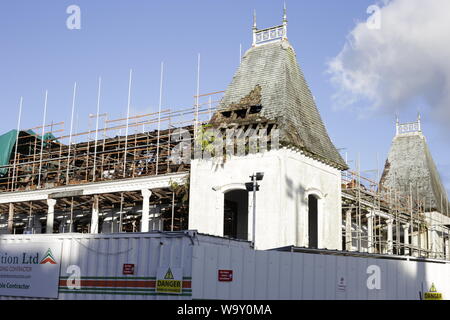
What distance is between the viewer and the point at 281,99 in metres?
32.4

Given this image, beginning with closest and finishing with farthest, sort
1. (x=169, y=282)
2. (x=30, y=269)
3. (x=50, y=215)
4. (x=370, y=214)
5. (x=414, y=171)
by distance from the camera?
(x=169, y=282), (x=30, y=269), (x=50, y=215), (x=370, y=214), (x=414, y=171)

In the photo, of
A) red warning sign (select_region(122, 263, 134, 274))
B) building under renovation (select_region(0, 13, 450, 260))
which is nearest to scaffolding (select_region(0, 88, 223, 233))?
building under renovation (select_region(0, 13, 450, 260))

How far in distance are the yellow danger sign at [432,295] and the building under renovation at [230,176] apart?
21.6ft

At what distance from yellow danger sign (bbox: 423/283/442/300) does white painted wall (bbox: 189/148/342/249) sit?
367 inches

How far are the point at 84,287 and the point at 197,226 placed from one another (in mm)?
14722

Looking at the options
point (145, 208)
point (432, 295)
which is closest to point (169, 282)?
point (432, 295)

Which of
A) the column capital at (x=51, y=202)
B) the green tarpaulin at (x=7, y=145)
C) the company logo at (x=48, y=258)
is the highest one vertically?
Result: the green tarpaulin at (x=7, y=145)

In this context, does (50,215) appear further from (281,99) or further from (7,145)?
(281,99)

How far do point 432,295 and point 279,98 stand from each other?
1514cm

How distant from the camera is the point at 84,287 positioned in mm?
17516

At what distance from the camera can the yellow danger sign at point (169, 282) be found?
1596cm

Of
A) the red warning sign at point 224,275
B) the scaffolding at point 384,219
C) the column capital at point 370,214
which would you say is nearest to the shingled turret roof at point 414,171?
the scaffolding at point 384,219

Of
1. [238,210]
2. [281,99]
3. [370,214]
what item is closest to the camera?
[281,99]

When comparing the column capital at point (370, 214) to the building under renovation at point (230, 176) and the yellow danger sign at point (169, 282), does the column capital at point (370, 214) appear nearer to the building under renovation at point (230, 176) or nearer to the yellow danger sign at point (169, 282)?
the building under renovation at point (230, 176)
